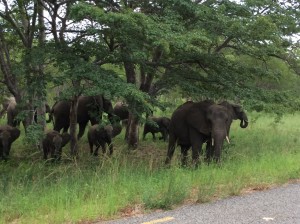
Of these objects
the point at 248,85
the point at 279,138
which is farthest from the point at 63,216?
the point at 279,138

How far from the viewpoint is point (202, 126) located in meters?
12.4

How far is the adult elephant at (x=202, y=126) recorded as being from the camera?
37.7ft

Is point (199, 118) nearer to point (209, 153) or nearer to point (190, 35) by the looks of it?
point (209, 153)

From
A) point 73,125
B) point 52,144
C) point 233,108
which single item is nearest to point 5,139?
point 52,144

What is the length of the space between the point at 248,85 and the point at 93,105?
550 centimetres

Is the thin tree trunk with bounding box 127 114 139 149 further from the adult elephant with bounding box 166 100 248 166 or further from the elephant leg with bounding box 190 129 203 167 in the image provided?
the elephant leg with bounding box 190 129 203 167

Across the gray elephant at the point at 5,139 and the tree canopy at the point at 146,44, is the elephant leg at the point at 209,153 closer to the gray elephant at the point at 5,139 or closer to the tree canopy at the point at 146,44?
→ the tree canopy at the point at 146,44

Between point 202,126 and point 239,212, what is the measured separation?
5.49m

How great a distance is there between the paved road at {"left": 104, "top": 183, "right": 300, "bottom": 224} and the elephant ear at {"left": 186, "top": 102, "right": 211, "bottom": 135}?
425cm

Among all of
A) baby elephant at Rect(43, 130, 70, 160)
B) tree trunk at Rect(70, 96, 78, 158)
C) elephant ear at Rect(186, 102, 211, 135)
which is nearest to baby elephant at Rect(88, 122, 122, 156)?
tree trunk at Rect(70, 96, 78, 158)

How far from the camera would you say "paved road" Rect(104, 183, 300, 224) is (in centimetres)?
655

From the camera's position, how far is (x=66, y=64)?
10.6m

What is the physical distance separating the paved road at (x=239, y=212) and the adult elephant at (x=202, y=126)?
3211 mm

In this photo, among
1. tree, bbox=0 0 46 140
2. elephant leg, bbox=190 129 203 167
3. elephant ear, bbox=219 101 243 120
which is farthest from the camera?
elephant ear, bbox=219 101 243 120
